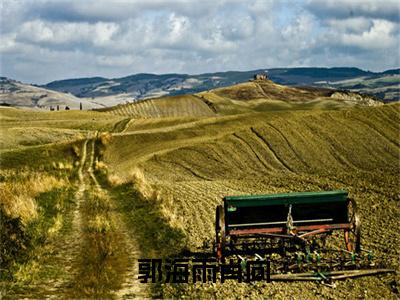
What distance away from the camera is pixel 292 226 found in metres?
14.1

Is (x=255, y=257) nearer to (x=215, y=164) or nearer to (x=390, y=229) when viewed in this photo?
(x=390, y=229)

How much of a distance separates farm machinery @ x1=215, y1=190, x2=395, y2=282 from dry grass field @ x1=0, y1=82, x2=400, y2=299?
3.51ft

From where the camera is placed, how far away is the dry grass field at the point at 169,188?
1247 centimetres

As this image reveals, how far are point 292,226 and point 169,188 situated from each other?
1652 centimetres

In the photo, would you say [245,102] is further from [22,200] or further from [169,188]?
[22,200]

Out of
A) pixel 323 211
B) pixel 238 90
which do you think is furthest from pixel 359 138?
pixel 238 90

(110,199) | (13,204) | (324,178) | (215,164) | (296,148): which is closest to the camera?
(13,204)

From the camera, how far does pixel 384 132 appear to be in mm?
49156

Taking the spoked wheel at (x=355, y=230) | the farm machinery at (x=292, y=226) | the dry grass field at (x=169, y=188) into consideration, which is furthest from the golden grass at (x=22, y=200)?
the spoked wheel at (x=355, y=230)

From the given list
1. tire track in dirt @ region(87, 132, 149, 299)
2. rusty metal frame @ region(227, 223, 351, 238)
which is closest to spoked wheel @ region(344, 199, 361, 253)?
rusty metal frame @ region(227, 223, 351, 238)

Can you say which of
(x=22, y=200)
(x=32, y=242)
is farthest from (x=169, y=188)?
(x=32, y=242)

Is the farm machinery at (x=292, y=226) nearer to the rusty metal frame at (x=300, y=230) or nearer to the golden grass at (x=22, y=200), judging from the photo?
the rusty metal frame at (x=300, y=230)

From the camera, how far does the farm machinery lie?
44.4 feet

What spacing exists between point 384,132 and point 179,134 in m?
22.4
